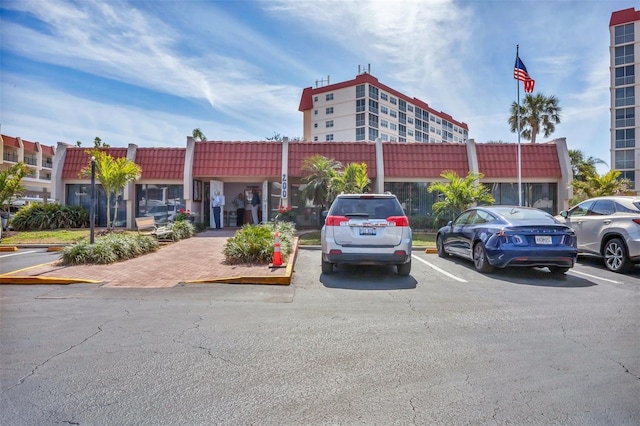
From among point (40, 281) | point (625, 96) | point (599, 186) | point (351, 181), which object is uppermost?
point (625, 96)

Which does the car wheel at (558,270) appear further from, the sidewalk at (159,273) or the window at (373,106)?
the window at (373,106)

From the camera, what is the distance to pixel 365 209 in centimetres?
821

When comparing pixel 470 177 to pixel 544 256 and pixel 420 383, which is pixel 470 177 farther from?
pixel 420 383

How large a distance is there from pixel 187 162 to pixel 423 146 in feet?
38.8

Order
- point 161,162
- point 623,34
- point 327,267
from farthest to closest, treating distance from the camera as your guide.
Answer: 1. point 623,34
2. point 161,162
3. point 327,267

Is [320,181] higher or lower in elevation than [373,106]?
lower

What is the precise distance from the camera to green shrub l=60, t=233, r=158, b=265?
30.9ft

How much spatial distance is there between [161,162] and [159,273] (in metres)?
12.3

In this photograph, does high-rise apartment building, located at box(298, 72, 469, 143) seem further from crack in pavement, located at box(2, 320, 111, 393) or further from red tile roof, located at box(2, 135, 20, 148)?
crack in pavement, located at box(2, 320, 111, 393)

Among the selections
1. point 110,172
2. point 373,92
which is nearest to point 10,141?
point 110,172

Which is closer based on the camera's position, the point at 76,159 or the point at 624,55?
the point at 76,159

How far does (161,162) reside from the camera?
63.5ft

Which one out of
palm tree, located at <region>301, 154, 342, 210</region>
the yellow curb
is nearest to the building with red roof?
palm tree, located at <region>301, 154, 342, 210</region>

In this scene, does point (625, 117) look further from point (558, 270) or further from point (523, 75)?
point (558, 270)
